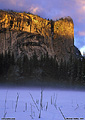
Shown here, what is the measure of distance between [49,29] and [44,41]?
23.4 ft

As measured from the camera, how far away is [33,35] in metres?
55.9

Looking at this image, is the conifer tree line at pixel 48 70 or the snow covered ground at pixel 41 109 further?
the conifer tree line at pixel 48 70

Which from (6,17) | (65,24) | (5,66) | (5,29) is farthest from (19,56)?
(65,24)

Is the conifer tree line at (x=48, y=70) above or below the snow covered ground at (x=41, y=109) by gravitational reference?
above

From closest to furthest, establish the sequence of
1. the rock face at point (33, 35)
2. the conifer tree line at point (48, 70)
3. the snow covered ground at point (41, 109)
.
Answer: the snow covered ground at point (41, 109)
the conifer tree line at point (48, 70)
the rock face at point (33, 35)

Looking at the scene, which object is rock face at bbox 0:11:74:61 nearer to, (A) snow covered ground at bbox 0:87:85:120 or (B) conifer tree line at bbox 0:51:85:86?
(B) conifer tree line at bbox 0:51:85:86

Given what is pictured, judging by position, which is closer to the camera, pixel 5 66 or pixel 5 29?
pixel 5 66

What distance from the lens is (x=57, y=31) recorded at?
63062 millimetres

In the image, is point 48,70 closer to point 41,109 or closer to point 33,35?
point 33,35

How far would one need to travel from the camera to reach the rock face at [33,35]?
5378 cm

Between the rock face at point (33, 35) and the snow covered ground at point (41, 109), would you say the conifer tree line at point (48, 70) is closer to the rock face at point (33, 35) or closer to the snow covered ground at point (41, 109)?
the rock face at point (33, 35)

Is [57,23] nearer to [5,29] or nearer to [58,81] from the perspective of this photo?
[5,29]

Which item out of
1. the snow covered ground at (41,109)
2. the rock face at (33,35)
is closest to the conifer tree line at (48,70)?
the rock face at (33,35)

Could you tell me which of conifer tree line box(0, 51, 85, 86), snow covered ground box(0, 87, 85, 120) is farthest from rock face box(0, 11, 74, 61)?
snow covered ground box(0, 87, 85, 120)
